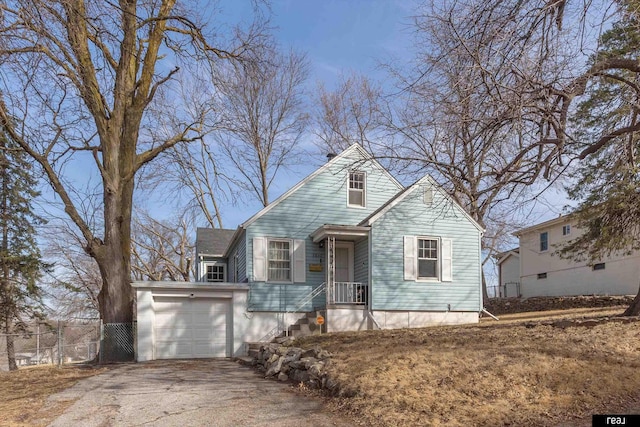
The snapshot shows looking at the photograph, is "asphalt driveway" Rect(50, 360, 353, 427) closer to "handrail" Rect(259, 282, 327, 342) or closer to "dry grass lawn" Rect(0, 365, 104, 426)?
"dry grass lawn" Rect(0, 365, 104, 426)

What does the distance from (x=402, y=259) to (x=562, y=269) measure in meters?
11.5

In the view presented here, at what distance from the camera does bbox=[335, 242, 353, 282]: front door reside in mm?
17531

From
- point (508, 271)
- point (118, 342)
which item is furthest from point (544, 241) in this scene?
point (118, 342)

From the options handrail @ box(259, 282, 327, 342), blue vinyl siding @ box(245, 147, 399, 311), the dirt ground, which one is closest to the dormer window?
blue vinyl siding @ box(245, 147, 399, 311)

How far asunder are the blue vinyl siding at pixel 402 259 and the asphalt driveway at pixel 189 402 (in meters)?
6.48

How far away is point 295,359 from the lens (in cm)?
1011

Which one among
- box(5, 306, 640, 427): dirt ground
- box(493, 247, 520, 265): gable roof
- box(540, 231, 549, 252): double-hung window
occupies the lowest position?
box(5, 306, 640, 427): dirt ground

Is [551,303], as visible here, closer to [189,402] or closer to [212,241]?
[212,241]

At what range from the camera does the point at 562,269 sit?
23812 mm

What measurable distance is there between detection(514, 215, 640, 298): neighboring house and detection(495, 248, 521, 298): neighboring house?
2720 millimetres

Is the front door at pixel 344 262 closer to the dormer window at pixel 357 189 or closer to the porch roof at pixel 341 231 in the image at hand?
the porch roof at pixel 341 231

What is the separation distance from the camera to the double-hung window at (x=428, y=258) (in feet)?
55.3

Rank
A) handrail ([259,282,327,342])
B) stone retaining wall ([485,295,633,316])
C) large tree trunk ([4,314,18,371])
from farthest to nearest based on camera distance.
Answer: large tree trunk ([4,314,18,371]) < stone retaining wall ([485,295,633,316]) < handrail ([259,282,327,342])

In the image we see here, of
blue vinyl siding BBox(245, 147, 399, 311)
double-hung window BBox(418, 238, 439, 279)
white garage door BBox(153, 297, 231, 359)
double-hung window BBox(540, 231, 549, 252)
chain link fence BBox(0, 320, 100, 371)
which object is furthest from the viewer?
double-hung window BBox(540, 231, 549, 252)
